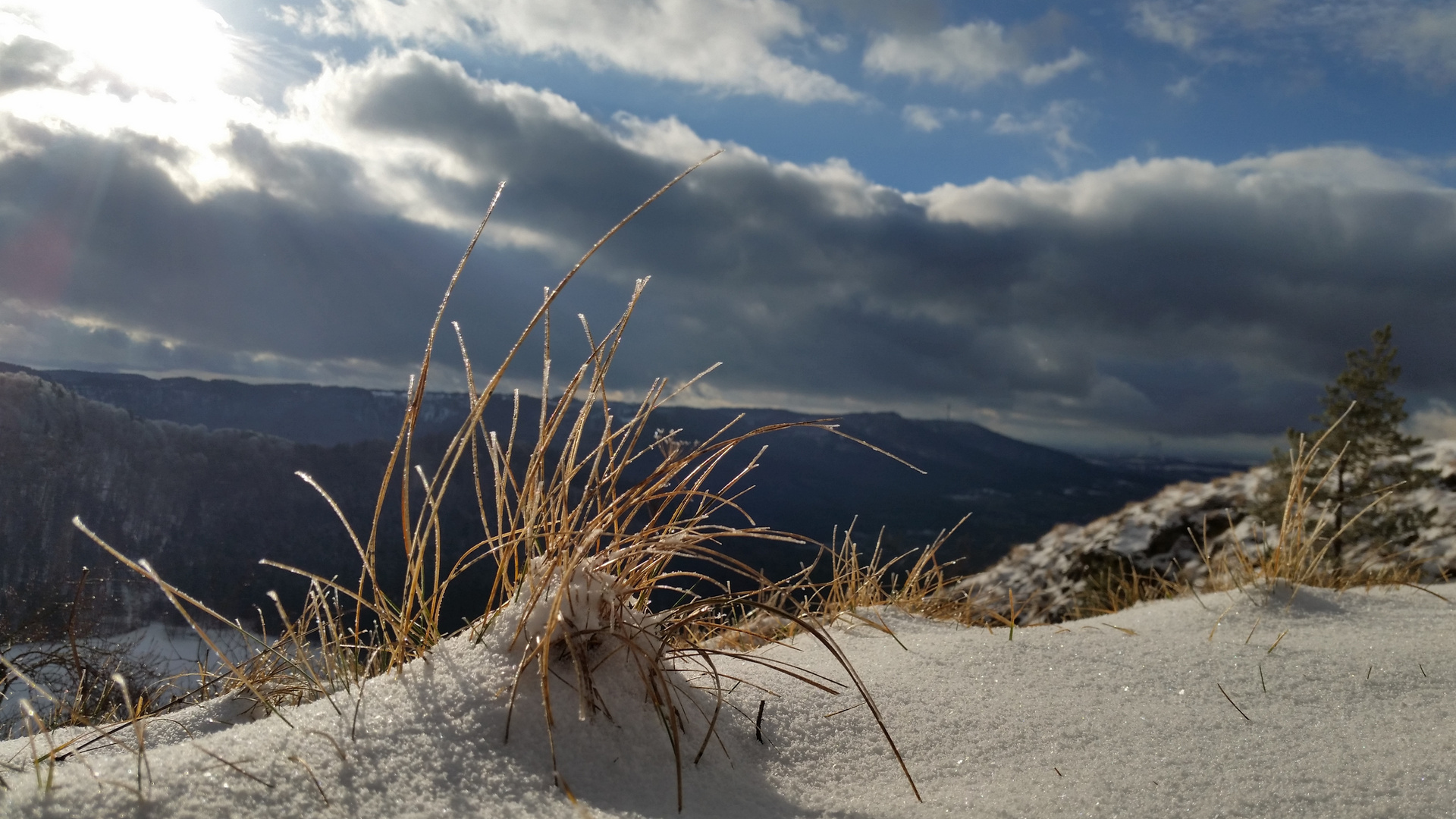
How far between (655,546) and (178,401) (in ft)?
367

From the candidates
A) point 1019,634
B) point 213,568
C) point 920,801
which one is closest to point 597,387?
point 920,801

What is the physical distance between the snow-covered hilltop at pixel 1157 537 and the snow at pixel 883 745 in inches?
273

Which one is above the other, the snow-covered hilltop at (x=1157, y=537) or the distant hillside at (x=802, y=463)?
the snow-covered hilltop at (x=1157, y=537)

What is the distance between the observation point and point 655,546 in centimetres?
137

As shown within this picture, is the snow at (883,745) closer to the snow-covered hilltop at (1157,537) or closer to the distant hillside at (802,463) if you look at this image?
the snow-covered hilltop at (1157,537)

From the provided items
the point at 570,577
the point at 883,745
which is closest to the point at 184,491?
the point at 570,577

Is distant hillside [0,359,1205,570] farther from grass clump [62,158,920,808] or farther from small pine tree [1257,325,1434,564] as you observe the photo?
grass clump [62,158,920,808]

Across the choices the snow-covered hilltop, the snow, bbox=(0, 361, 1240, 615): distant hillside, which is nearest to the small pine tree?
the snow-covered hilltop

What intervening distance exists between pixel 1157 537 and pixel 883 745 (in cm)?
1203

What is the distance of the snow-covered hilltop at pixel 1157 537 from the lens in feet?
29.1

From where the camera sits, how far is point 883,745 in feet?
4.31

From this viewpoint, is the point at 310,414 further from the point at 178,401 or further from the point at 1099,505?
the point at 1099,505

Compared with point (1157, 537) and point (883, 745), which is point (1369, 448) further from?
point (883, 745)

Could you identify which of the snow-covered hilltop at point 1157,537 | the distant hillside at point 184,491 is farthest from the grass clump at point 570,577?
the snow-covered hilltop at point 1157,537
